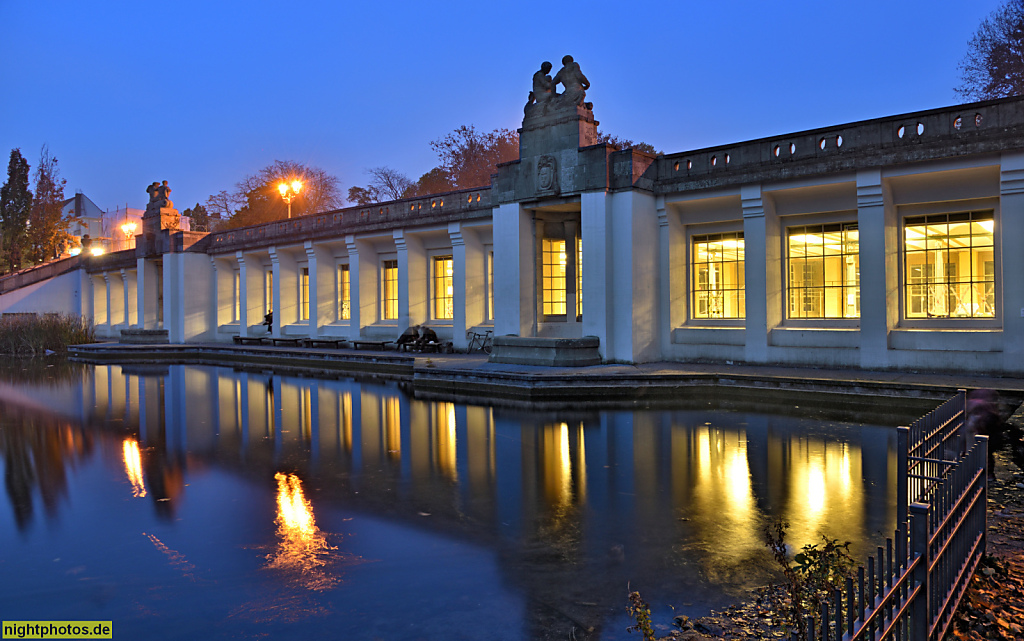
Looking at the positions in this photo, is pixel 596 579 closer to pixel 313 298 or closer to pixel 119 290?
pixel 313 298

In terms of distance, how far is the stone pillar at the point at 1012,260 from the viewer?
12031 millimetres

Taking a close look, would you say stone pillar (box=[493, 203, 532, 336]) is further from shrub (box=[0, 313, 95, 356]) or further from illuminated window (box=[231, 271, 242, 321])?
shrub (box=[0, 313, 95, 356])

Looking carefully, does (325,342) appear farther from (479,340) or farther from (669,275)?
(669,275)

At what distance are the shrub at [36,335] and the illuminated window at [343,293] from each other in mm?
12776

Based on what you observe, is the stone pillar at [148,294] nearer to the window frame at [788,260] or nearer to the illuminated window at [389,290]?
the illuminated window at [389,290]

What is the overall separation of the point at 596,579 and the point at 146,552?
308 cm

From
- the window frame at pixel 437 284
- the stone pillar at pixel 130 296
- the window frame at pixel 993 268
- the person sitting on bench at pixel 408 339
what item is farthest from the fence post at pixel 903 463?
the stone pillar at pixel 130 296

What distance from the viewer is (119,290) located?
39375 mm

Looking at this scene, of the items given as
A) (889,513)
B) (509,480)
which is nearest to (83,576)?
(509,480)

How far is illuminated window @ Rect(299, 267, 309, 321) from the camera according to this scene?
28844mm

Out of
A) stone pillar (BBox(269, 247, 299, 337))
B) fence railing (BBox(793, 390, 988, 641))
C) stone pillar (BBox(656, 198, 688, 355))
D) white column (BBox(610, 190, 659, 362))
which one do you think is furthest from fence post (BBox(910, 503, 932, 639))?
stone pillar (BBox(269, 247, 299, 337))

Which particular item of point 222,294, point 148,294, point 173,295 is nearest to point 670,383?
point 222,294

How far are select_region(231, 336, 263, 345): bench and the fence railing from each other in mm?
26953

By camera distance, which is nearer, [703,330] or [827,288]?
[827,288]
